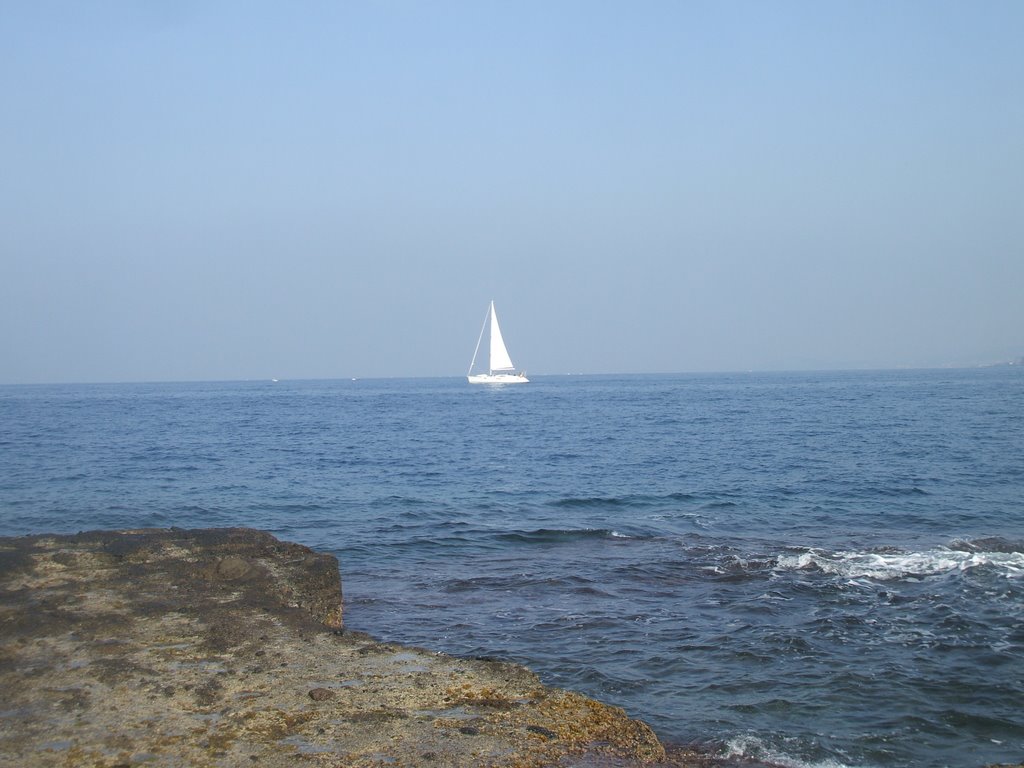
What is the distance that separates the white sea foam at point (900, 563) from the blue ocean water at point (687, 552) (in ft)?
0.26

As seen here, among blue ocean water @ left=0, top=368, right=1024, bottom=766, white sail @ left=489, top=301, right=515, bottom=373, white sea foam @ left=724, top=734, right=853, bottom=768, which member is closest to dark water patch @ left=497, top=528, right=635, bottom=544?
blue ocean water @ left=0, top=368, right=1024, bottom=766

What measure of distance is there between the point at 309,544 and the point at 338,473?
1359cm

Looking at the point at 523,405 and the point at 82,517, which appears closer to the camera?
the point at 82,517

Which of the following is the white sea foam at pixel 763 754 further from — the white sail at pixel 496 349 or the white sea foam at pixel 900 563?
the white sail at pixel 496 349

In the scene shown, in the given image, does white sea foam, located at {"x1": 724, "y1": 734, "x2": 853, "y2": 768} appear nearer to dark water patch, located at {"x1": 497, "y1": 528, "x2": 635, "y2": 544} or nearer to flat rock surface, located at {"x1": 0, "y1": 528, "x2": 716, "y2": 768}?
flat rock surface, located at {"x1": 0, "y1": 528, "x2": 716, "y2": 768}

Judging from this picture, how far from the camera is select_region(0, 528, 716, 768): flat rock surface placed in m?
7.09

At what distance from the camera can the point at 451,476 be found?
31875mm

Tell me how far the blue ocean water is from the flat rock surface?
1.40 metres

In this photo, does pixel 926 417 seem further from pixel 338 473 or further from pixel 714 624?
pixel 714 624

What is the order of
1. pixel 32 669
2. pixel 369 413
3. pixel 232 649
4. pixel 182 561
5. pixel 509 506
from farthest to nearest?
1. pixel 369 413
2. pixel 509 506
3. pixel 182 561
4. pixel 232 649
5. pixel 32 669

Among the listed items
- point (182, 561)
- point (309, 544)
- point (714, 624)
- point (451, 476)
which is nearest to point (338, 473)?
point (451, 476)

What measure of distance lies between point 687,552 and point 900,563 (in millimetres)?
4054

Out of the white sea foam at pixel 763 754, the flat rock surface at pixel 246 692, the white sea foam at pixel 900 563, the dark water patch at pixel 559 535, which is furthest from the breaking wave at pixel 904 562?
the flat rock surface at pixel 246 692

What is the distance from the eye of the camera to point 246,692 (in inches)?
327
